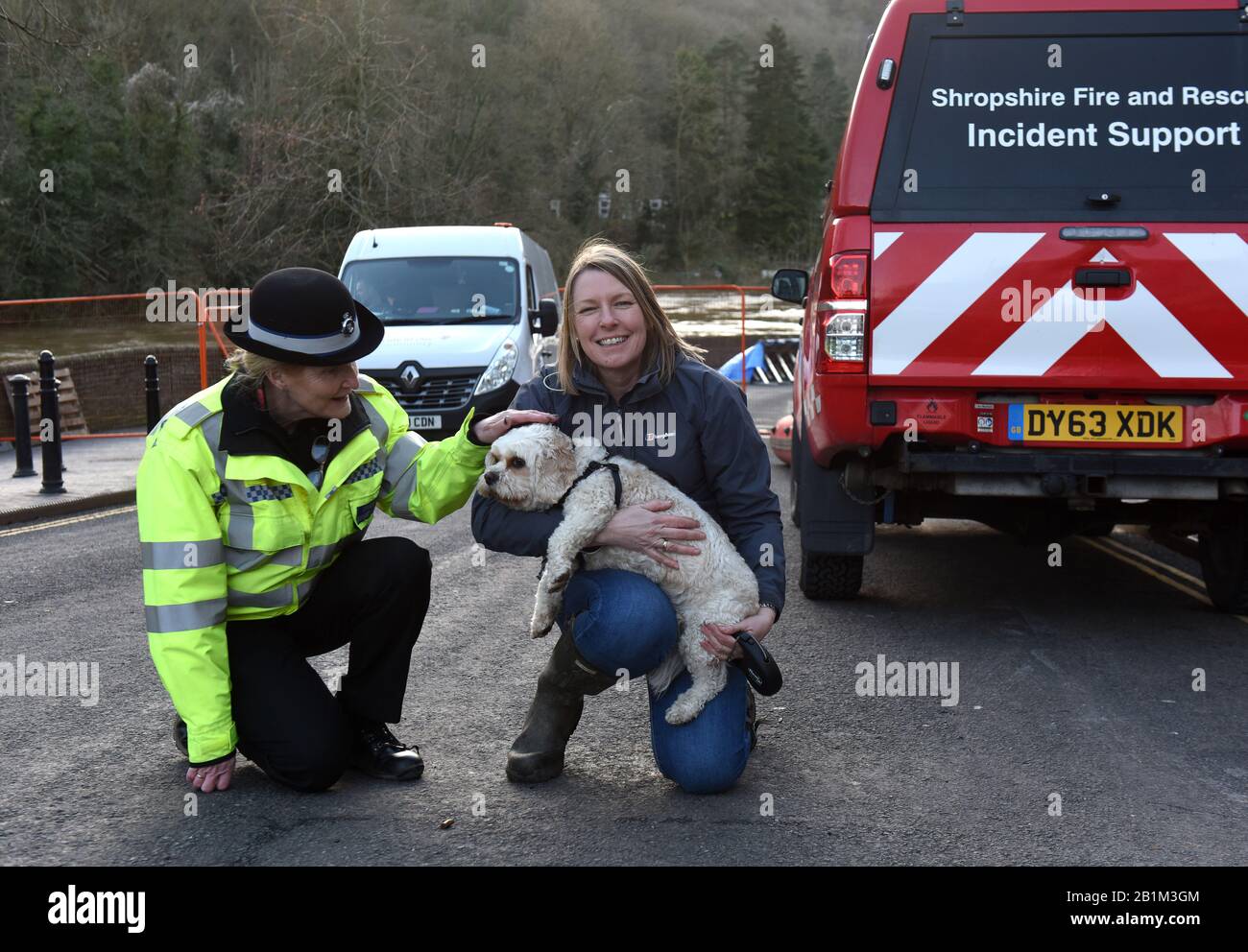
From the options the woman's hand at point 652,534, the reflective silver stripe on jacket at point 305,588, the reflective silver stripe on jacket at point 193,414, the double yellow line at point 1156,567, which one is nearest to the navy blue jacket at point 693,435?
the woman's hand at point 652,534

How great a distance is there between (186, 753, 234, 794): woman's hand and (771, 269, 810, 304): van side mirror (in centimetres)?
466

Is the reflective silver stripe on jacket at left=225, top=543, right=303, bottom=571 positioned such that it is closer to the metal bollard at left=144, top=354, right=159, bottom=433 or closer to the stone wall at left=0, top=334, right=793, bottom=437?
the metal bollard at left=144, top=354, right=159, bottom=433

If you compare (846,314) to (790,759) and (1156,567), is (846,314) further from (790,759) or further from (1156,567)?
(1156,567)

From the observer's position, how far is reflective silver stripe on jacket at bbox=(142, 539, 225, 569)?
3.77 meters

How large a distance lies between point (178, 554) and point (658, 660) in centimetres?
142

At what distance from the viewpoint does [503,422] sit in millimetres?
4062

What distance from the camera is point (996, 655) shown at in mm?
5816

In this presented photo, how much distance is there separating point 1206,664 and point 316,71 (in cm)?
2940

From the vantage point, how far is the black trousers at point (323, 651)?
397cm

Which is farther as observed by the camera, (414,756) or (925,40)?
(925,40)

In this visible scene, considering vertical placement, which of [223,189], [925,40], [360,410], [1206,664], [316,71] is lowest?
[1206,664]

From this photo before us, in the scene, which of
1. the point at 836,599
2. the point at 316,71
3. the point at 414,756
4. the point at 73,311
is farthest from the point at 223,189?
the point at 414,756

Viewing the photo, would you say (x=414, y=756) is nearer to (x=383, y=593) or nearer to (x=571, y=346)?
(x=383, y=593)
